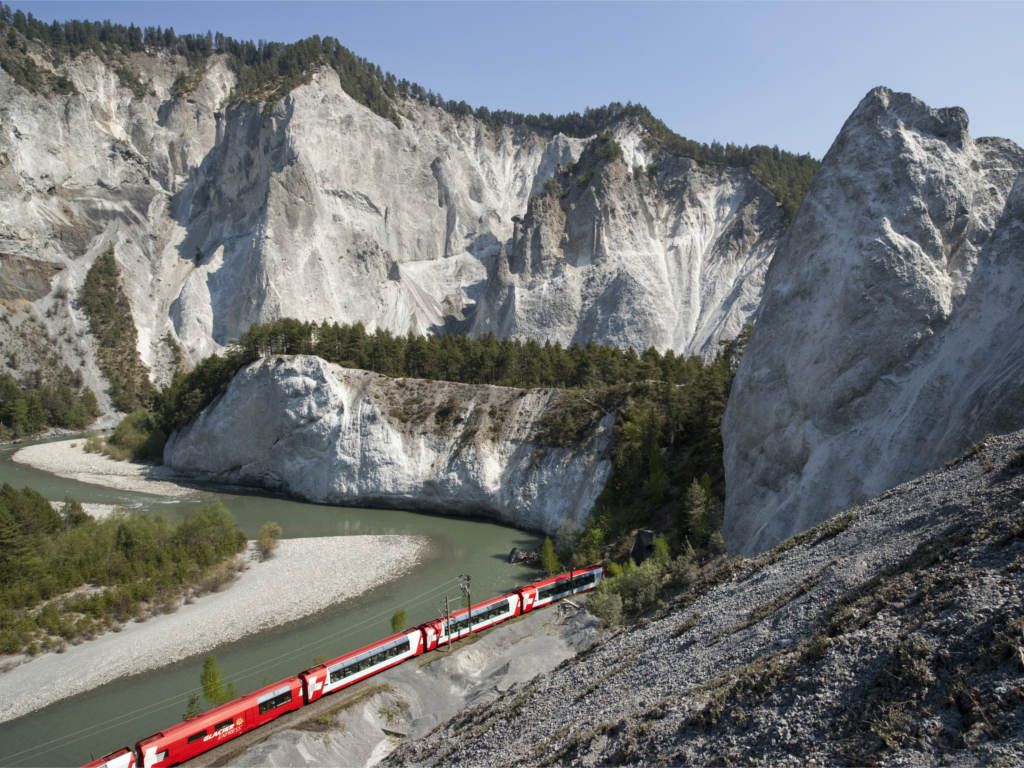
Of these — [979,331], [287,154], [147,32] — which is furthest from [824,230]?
[147,32]

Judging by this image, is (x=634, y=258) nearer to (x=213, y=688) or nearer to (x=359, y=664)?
(x=359, y=664)

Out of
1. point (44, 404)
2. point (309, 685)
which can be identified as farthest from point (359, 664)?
point (44, 404)

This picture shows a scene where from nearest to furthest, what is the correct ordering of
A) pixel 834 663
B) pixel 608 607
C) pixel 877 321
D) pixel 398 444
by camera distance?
pixel 834 663, pixel 877 321, pixel 608 607, pixel 398 444

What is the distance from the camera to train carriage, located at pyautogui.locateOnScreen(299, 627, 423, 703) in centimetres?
2016

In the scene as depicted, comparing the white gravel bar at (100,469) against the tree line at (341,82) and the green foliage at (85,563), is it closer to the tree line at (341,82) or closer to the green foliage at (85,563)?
the green foliage at (85,563)

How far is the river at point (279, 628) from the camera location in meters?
20.2

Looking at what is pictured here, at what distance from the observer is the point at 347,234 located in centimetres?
9075

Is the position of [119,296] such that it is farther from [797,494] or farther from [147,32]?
[797,494]

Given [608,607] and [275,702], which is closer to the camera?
[275,702]

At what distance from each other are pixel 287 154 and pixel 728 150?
6048 cm

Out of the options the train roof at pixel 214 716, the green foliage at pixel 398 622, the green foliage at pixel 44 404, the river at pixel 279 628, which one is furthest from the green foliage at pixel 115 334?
the train roof at pixel 214 716

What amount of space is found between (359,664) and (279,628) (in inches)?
314

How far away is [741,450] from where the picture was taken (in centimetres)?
2462

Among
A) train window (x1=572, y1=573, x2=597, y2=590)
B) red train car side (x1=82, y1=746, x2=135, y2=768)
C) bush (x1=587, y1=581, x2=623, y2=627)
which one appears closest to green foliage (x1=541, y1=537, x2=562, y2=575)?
train window (x1=572, y1=573, x2=597, y2=590)
